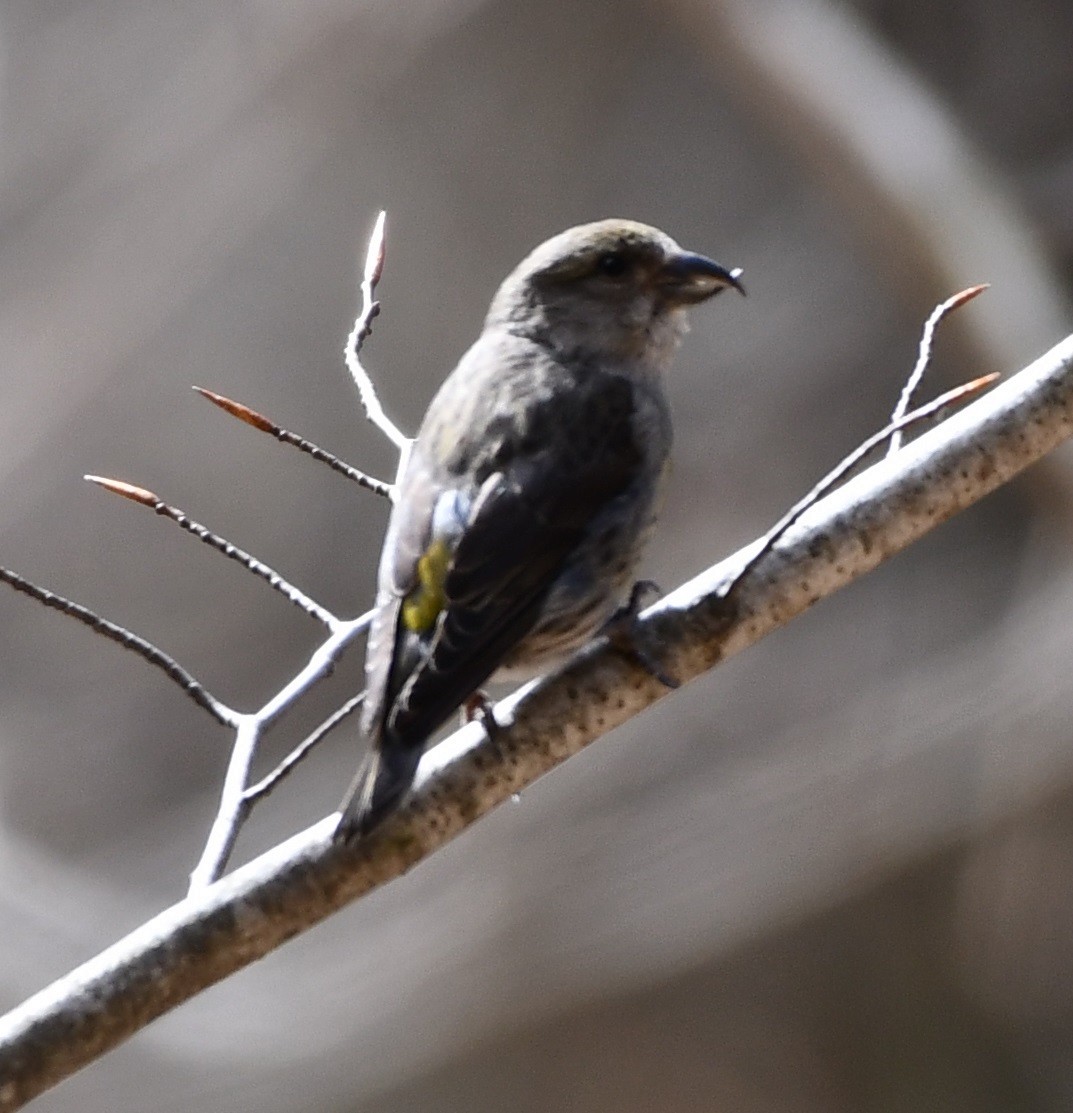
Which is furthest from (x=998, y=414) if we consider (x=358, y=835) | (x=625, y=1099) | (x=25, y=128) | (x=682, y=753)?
(x=25, y=128)

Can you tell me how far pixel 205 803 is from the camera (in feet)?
20.8

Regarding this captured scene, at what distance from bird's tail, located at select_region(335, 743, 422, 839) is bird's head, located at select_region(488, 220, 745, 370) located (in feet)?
3.40

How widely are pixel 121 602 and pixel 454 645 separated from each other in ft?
14.9

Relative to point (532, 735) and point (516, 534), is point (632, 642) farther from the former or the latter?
point (516, 534)

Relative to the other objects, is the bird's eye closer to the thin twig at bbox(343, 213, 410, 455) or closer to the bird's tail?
the thin twig at bbox(343, 213, 410, 455)

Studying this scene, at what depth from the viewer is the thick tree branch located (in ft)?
6.57

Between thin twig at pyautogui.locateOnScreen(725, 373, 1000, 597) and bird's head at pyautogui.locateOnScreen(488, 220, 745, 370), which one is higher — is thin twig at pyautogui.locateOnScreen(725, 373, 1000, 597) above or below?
below

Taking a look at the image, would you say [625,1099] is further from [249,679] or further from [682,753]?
[249,679]

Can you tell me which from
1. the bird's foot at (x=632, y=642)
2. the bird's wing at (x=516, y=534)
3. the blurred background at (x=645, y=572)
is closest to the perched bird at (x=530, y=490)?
the bird's wing at (x=516, y=534)

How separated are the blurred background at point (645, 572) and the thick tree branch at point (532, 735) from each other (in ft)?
10.5

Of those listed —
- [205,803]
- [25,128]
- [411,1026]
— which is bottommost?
[411,1026]

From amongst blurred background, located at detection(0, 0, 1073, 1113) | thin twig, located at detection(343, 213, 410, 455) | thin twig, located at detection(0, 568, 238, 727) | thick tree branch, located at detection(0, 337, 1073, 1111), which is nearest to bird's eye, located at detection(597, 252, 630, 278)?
thin twig, located at detection(343, 213, 410, 455)

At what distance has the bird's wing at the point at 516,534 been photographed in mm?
2363

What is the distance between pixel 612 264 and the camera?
9.95 ft
